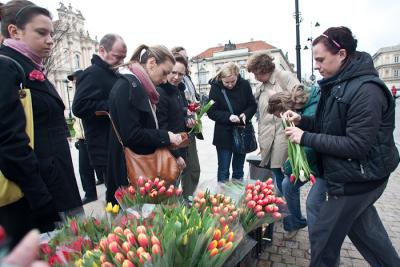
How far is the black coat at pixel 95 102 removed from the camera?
2.92m

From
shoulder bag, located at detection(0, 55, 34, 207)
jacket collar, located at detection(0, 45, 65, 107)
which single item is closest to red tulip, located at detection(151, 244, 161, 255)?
shoulder bag, located at detection(0, 55, 34, 207)

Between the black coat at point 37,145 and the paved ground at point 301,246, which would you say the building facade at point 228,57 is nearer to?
the paved ground at point 301,246

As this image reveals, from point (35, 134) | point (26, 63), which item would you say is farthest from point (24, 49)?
point (35, 134)

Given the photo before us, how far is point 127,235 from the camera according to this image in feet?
3.81

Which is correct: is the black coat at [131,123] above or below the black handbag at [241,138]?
above

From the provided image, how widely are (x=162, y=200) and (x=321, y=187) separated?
1188 mm

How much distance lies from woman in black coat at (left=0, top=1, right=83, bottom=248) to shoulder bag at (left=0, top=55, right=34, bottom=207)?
0.06ft

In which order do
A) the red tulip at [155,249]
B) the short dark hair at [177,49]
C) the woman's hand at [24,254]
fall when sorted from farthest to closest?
the short dark hair at [177,49] < the red tulip at [155,249] < the woman's hand at [24,254]

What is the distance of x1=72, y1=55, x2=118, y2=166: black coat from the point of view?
9.57ft

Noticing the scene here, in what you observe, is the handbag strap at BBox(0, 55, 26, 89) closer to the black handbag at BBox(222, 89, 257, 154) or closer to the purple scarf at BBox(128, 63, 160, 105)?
the purple scarf at BBox(128, 63, 160, 105)

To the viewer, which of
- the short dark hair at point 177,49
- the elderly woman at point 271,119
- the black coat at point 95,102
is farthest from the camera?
the short dark hair at point 177,49

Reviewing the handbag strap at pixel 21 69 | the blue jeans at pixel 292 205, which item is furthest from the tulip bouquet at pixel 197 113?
the handbag strap at pixel 21 69

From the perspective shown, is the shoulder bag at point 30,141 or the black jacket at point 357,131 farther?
the black jacket at point 357,131

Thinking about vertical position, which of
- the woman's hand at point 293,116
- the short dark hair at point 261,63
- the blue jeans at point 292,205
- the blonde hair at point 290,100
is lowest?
the blue jeans at point 292,205
